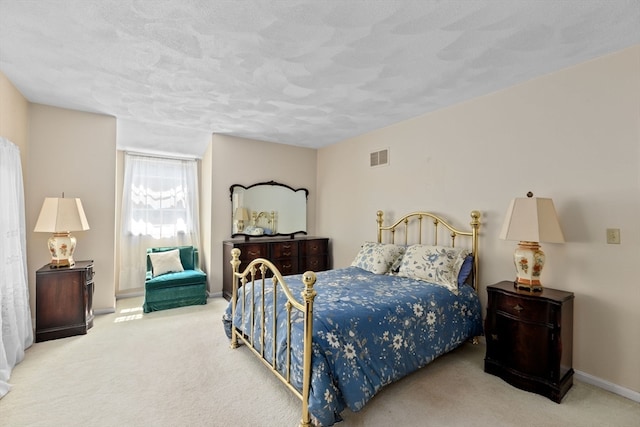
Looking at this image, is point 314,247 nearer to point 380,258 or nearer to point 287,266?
point 287,266

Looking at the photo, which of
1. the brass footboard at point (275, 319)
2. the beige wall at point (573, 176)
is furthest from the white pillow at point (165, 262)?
the beige wall at point (573, 176)

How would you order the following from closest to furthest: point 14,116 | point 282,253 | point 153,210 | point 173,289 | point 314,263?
point 14,116, point 173,289, point 282,253, point 153,210, point 314,263

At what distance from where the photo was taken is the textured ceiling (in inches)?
69.1

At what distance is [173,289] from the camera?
3996mm

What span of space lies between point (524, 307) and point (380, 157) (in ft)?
8.41

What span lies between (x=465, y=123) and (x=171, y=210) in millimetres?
4523

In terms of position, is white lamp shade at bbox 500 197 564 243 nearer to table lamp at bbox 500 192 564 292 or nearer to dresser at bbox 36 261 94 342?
table lamp at bbox 500 192 564 292

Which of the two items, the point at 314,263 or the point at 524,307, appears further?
the point at 314,263

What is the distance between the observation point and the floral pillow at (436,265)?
2816 millimetres

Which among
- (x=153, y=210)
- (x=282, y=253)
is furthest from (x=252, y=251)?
(x=153, y=210)

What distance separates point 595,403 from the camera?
206 cm

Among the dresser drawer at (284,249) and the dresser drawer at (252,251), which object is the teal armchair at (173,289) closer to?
the dresser drawer at (252,251)

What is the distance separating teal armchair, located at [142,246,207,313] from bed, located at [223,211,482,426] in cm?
142

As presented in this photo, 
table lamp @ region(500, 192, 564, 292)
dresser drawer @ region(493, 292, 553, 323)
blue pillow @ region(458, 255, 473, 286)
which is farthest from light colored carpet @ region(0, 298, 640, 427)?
table lamp @ region(500, 192, 564, 292)
